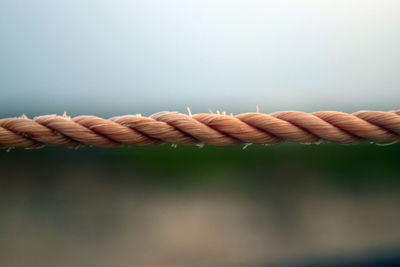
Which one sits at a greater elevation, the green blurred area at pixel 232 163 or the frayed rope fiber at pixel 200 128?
the frayed rope fiber at pixel 200 128

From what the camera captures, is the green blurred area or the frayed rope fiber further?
the green blurred area

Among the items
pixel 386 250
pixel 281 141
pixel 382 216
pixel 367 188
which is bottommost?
pixel 386 250

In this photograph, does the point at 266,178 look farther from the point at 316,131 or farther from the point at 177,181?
the point at 316,131

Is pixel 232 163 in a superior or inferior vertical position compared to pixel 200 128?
inferior

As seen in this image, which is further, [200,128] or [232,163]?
[232,163]

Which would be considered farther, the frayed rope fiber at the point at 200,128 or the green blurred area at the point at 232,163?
the green blurred area at the point at 232,163

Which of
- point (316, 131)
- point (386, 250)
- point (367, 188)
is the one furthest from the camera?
point (367, 188)

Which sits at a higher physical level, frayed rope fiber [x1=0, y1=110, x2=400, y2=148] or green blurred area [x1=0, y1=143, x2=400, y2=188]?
frayed rope fiber [x1=0, y1=110, x2=400, y2=148]

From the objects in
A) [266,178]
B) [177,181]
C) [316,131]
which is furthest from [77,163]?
[316,131]
